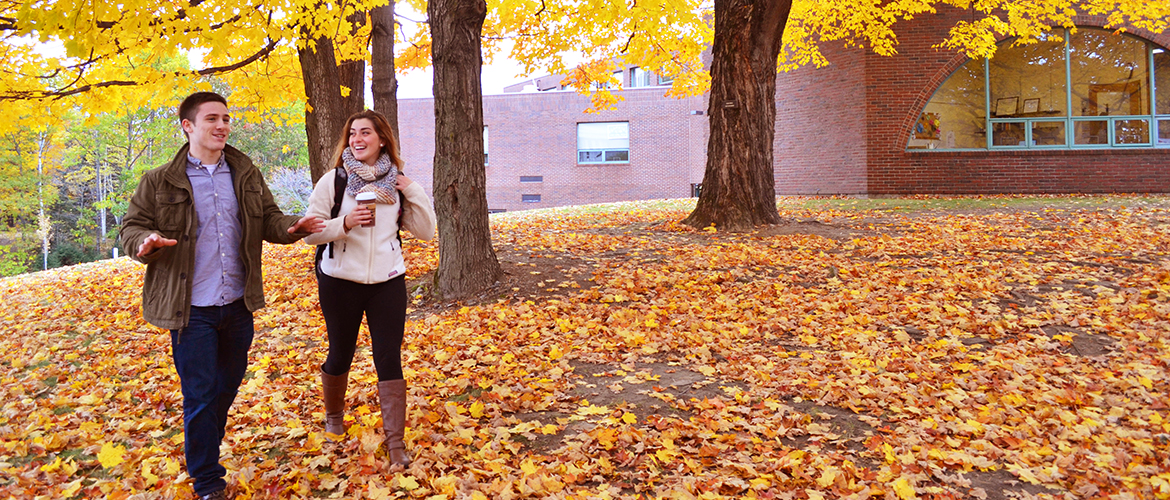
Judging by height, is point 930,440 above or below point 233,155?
below

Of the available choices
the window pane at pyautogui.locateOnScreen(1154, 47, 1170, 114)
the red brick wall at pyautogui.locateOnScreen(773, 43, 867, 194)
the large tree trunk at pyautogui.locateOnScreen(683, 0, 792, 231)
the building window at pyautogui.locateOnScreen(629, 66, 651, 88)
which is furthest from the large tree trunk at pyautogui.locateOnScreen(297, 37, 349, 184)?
the building window at pyautogui.locateOnScreen(629, 66, 651, 88)

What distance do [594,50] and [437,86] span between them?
1005 cm

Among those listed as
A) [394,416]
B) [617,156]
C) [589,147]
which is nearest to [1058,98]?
[394,416]

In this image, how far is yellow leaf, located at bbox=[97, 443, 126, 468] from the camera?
3967 millimetres

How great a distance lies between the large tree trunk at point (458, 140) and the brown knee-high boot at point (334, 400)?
3026 millimetres

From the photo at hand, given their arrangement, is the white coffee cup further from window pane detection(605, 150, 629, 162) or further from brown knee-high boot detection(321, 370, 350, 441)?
window pane detection(605, 150, 629, 162)

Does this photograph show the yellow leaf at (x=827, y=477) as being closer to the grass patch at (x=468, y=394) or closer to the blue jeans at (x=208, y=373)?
the grass patch at (x=468, y=394)

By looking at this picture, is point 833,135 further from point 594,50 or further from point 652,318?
point 652,318

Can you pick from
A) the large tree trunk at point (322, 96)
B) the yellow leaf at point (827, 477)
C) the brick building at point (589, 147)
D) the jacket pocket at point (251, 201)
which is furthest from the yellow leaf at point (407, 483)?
the brick building at point (589, 147)

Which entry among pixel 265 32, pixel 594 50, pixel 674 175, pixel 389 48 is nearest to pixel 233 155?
pixel 265 32

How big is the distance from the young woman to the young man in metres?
0.20

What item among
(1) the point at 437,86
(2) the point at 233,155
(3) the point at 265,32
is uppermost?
(3) the point at 265,32

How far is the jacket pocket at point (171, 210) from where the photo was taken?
3137 mm

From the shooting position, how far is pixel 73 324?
7625 millimetres
